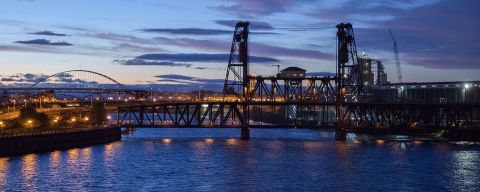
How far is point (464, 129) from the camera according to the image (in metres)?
148

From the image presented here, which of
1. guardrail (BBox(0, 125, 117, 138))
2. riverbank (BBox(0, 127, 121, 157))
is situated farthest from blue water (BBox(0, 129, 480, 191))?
guardrail (BBox(0, 125, 117, 138))

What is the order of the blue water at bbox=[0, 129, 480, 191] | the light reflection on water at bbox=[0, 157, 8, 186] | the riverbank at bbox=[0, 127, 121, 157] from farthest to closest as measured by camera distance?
the riverbank at bbox=[0, 127, 121, 157]
the blue water at bbox=[0, 129, 480, 191]
the light reflection on water at bbox=[0, 157, 8, 186]

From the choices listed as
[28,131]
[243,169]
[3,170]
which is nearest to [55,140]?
[28,131]

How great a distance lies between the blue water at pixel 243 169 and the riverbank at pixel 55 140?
2.72 meters

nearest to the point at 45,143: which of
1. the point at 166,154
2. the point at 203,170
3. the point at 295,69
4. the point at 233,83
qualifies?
the point at 166,154

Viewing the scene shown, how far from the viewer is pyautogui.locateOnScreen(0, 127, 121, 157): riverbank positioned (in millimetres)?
98812

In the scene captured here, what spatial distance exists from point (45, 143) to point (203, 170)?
34.4m

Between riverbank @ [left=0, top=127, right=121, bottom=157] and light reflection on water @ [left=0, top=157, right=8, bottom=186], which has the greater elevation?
riverbank @ [left=0, top=127, right=121, bottom=157]

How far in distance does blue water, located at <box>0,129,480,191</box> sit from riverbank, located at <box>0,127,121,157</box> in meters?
2.72

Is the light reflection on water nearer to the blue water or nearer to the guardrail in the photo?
the blue water

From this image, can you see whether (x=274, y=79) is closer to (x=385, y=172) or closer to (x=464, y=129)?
(x=464, y=129)

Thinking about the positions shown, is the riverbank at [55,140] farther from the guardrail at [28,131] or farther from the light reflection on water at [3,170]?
the light reflection on water at [3,170]

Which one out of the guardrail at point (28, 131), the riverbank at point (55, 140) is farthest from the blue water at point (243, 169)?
the guardrail at point (28, 131)

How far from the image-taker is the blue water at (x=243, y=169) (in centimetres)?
7331
